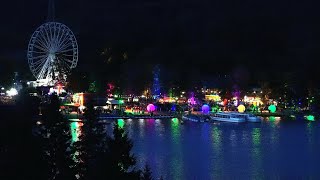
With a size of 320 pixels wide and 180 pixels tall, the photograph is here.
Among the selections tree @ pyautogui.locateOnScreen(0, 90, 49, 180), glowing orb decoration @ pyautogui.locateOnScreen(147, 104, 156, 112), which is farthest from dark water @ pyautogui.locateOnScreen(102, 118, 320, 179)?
tree @ pyautogui.locateOnScreen(0, 90, 49, 180)

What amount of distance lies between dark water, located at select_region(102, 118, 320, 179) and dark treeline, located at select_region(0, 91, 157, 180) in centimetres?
689

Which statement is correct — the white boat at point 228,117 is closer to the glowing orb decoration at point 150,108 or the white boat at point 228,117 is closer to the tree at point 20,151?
the glowing orb decoration at point 150,108

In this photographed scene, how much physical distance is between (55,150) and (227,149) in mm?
15272

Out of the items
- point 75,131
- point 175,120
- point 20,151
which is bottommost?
point 75,131

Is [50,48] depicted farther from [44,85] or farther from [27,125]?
[27,125]

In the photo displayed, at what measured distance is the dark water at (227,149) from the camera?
21.9 metres

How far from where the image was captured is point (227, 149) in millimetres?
27734

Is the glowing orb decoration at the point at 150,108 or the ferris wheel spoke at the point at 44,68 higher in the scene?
the ferris wheel spoke at the point at 44,68

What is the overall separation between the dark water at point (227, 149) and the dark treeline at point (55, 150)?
271 inches

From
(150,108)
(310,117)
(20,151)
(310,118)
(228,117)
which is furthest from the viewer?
(150,108)

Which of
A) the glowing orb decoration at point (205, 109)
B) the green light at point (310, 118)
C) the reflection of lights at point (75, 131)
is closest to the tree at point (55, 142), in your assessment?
the reflection of lights at point (75, 131)

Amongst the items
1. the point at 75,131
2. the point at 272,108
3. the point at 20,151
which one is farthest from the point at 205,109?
the point at 20,151

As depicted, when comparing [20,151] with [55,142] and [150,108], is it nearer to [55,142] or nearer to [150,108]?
[55,142]

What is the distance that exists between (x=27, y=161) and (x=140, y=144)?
57.6 feet
